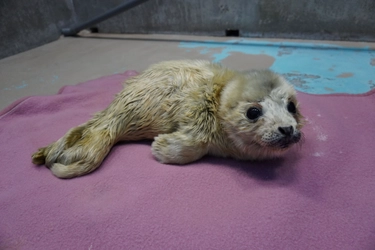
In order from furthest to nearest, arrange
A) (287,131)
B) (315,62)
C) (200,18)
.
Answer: (200,18) → (315,62) → (287,131)

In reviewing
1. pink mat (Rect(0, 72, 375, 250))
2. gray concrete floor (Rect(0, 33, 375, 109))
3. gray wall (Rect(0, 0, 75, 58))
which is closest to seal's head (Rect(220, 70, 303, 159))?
pink mat (Rect(0, 72, 375, 250))

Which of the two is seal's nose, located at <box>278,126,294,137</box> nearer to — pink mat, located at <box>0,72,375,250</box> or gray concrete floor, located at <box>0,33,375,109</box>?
pink mat, located at <box>0,72,375,250</box>

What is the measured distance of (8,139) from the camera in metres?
1.43

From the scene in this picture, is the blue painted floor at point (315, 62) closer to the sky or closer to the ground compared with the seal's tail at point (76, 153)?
closer to the ground

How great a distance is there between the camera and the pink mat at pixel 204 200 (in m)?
0.86

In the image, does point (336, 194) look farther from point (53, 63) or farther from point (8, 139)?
point (53, 63)

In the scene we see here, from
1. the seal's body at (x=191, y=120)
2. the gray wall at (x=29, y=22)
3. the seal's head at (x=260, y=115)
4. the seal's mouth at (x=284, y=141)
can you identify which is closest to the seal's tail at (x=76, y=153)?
the seal's body at (x=191, y=120)

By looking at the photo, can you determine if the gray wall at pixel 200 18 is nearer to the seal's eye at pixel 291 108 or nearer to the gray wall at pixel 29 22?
the gray wall at pixel 29 22

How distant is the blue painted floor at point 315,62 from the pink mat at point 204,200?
0.55 metres

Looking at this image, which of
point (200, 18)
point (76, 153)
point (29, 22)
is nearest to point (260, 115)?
point (76, 153)

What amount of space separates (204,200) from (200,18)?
2.70m

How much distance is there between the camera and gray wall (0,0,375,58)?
2.68 metres

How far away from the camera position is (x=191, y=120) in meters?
1.10

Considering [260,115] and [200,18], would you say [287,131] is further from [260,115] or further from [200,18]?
[200,18]
